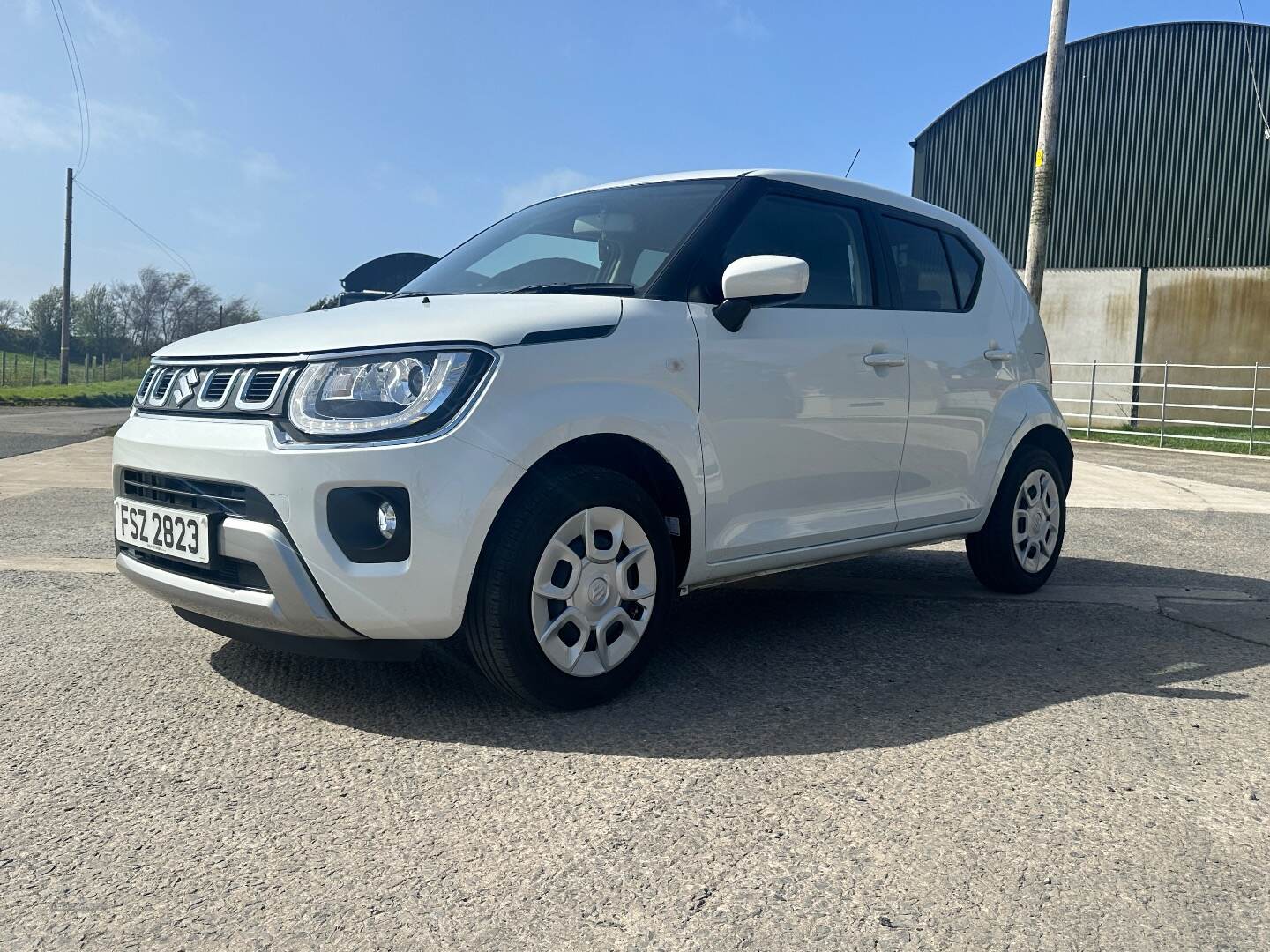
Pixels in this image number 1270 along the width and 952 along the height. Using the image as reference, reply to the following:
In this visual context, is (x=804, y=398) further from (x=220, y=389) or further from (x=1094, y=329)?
(x=1094, y=329)

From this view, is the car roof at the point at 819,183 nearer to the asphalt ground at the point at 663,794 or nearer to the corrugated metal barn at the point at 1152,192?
the asphalt ground at the point at 663,794

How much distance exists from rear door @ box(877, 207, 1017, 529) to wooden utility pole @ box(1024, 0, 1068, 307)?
377 inches

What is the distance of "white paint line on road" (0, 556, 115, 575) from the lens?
17.3 feet

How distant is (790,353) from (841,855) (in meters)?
1.91

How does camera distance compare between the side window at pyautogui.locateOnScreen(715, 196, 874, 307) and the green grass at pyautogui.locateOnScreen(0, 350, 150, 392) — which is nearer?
the side window at pyautogui.locateOnScreen(715, 196, 874, 307)

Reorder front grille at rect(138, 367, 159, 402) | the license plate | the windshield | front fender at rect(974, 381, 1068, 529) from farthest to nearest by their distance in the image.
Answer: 1. front fender at rect(974, 381, 1068, 529)
2. the windshield
3. front grille at rect(138, 367, 159, 402)
4. the license plate

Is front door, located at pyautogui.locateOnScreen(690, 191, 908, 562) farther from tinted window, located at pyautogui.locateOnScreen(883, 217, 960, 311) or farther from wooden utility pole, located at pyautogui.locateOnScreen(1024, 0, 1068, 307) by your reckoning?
wooden utility pole, located at pyautogui.locateOnScreen(1024, 0, 1068, 307)

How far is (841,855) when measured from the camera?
2.32 meters

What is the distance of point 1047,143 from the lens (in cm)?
1390

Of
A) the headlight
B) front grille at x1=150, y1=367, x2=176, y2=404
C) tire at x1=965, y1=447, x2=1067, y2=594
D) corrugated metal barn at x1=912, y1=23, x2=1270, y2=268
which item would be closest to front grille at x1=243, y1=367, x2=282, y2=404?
the headlight

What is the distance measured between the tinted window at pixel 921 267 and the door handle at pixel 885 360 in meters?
0.28

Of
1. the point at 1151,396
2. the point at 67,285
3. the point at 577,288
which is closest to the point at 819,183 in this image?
the point at 577,288

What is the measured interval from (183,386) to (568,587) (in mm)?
1311

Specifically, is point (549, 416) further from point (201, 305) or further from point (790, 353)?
point (201, 305)
